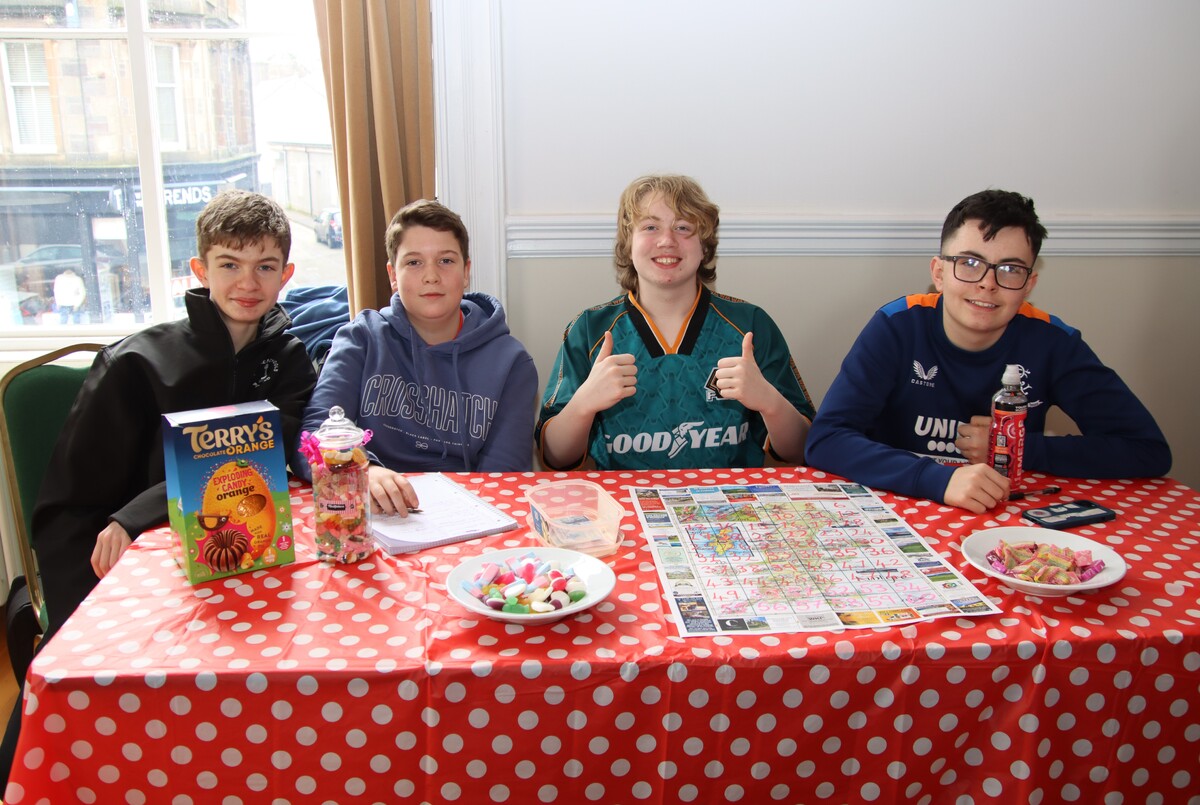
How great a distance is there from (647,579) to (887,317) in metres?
0.93

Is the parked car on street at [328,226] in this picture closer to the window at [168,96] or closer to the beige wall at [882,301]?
the window at [168,96]

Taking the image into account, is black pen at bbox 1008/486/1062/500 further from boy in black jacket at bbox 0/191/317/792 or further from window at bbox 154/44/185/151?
window at bbox 154/44/185/151

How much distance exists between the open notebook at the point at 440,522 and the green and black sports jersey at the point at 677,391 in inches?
17.2

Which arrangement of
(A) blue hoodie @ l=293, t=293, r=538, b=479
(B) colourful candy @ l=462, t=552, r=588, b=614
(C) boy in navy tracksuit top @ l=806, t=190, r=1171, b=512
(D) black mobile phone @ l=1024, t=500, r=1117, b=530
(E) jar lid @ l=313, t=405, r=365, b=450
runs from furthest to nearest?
(A) blue hoodie @ l=293, t=293, r=538, b=479
(C) boy in navy tracksuit top @ l=806, t=190, r=1171, b=512
(D) black mobile phone @ l=1024, t=500, r=1117, b=530
(E) jar lid @ l=313, t=405, r=365, b=450
(B) colourful candy @ l=462, t=552, r=588, b=614

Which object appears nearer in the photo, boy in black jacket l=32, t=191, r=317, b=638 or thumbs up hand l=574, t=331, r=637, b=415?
boy in black jacket l=32, t=191, r=317, b=638

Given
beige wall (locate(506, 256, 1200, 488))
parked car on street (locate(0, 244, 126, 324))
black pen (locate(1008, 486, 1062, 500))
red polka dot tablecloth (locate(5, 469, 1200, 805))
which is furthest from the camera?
parked car on street (locate(0, 244, 126, 324))

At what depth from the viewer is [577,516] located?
1354mm

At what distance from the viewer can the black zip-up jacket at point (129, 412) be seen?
157 cm

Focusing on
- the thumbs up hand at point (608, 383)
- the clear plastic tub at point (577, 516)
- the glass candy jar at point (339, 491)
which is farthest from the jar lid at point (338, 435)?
the thumbs up hand at point (608, 383)

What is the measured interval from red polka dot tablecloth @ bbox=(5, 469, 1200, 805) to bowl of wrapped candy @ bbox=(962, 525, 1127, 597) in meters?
0.03

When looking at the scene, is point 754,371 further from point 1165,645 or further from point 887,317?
point 1165,645

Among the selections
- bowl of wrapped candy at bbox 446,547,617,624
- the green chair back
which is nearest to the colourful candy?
bowl of wrapped candy at bbox 446,547,617,624

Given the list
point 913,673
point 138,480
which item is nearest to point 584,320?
point 138,480

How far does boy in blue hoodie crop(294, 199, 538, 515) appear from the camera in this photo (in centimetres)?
180
